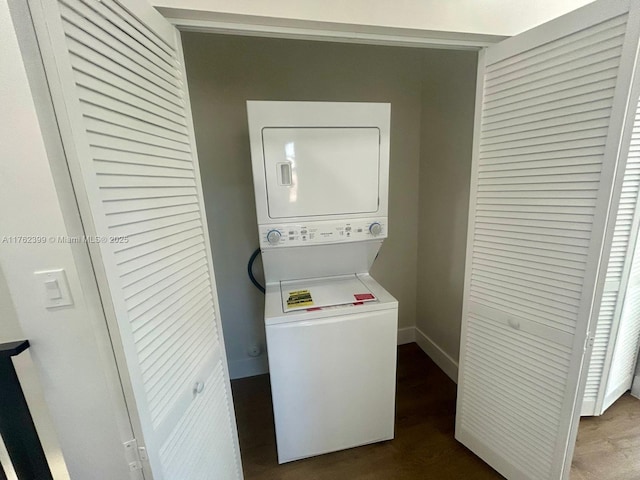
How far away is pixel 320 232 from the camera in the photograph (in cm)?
155

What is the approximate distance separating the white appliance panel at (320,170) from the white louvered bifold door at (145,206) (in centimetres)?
40

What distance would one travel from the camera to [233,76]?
1.90 meters

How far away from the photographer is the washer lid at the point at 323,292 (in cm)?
155

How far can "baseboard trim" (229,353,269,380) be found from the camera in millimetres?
2367

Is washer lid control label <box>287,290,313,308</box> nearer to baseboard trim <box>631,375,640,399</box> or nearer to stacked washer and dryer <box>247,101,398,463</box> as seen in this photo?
stacked washer and dryer <box>247,101,398,463</box>

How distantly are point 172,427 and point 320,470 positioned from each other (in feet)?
3.71

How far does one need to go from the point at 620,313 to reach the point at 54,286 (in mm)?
2565

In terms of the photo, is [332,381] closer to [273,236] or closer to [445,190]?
[273,236]

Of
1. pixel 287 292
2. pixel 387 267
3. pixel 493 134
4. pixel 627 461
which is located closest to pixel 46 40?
pixel 287 292

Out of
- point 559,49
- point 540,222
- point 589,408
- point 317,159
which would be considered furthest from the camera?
point 589,408

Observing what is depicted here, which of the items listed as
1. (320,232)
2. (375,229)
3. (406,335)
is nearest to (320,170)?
(320,232)

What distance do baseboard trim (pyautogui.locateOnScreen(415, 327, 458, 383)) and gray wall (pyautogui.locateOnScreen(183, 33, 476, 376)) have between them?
0.10 m

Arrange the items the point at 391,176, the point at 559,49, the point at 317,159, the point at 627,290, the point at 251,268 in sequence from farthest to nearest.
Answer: the point at 391,176
the point at 251,268
the point at 627,290
the point at 317,159
the point at 559,49

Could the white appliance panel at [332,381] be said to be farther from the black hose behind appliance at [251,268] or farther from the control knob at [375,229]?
the black hose behind appliance at [251,268]
